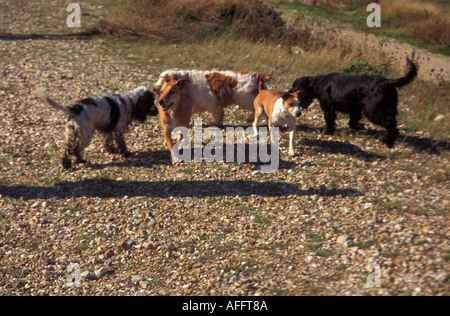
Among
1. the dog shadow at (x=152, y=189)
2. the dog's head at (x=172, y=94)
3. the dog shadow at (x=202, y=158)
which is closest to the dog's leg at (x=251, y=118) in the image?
the dog shadow at (x=202, y=158)

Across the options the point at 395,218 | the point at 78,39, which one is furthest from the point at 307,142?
the point at 78,39

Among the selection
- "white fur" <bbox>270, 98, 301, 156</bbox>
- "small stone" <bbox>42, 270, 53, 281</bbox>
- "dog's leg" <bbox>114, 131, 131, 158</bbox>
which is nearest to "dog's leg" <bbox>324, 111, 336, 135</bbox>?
"white fur" <bbox>270, 98, 301, 156</bbox>

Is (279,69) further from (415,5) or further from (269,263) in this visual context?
(415,5)

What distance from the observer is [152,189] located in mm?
8461

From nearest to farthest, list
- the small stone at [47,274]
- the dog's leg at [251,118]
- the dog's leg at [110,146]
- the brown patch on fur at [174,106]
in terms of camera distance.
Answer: the small stone at [47,274] → the brown patch on fur at [174,106] → the dog's leg at [110,146] → the dog's leg at [251,118]

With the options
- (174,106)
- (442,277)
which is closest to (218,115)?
(174,106)

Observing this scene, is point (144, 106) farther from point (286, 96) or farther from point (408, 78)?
point (408, 78)

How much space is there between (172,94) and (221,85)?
50.2 inches

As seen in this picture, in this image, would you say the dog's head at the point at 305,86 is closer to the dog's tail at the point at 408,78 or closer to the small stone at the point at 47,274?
the dog's tail at the point at 408,78

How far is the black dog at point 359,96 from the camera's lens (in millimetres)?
8516

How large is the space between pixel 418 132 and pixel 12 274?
7435 millimetres

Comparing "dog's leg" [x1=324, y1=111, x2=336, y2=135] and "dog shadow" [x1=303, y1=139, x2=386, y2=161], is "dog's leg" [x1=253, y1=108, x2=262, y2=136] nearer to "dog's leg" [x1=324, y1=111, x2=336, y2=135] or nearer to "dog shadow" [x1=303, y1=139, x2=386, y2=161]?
"dog shadow" [x1=303, y1=139, x2=386, y2=161]

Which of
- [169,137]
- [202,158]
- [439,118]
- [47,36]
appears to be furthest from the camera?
[47,36]

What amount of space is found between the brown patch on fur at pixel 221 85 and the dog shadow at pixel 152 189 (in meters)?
2.02
